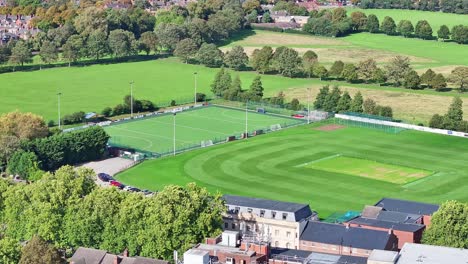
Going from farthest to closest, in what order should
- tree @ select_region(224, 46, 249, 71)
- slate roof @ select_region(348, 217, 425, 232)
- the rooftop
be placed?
tree @ select_region(224, 46, 249, 71) → slate roof @ select_region(348, 217, 425, 232) → the rooftop

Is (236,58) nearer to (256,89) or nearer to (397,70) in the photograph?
(256,89)

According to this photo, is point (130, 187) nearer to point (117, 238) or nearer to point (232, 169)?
point (232, 169)

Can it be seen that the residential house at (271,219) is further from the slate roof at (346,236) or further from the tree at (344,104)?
the tree at (344,104)

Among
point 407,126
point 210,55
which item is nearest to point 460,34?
point 210,55

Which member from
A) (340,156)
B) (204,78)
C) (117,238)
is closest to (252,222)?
(117,238)

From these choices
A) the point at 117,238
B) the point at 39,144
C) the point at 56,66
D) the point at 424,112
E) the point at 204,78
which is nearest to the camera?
the point at 117,238

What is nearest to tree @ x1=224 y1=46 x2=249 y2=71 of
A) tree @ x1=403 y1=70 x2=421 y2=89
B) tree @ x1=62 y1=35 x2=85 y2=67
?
tree @ x1=62 y1=35 x2=85 y2=67

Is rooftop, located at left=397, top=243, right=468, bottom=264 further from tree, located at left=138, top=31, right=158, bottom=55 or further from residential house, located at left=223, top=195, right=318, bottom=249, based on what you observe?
tree, located at left=138, top=31, right=158, bottom=55

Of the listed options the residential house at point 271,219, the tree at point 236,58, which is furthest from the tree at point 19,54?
the residential house at point 271,219
